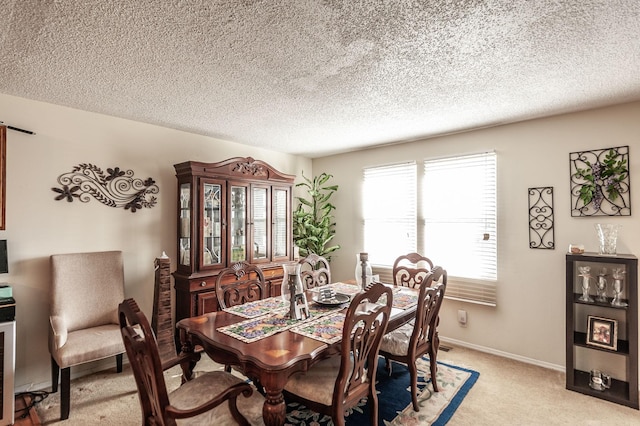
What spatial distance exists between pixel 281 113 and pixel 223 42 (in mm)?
1296

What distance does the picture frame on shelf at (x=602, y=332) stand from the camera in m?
2.68

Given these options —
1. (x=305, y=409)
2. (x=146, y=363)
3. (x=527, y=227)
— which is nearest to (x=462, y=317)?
(x=527, y=227)

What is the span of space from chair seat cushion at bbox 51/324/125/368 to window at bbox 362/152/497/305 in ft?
10.1

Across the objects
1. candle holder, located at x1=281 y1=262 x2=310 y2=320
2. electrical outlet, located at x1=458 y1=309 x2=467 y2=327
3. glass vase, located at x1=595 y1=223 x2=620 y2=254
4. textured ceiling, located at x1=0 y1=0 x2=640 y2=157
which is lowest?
electrical outlet, located at x1=458 y1=309 x2=467 y2=327

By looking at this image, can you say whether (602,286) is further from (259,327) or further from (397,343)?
(259,327)

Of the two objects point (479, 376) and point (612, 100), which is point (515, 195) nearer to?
point (612, 100)

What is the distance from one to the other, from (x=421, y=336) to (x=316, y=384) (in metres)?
1.04

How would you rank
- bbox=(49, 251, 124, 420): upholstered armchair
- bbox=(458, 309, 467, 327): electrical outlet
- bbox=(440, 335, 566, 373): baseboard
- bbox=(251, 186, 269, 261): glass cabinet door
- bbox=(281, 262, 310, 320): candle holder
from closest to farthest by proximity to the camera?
bbox=(281, 262, 310, 320): candle holder → bbox=(49, 251, 124, 420): upholstered armchair → bbox=(440, 335, 566, 373): baseboard → bbox=(458, 309, 467, 327): electrical outlet → bbox=(251, 186, 269, 261): glass cabinet door

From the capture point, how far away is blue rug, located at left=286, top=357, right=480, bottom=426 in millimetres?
2312

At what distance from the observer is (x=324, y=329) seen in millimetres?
2049

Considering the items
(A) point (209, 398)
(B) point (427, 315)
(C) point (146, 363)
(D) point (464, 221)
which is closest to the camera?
(C) point (146, 363)

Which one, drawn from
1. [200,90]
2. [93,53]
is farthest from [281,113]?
[93,53]

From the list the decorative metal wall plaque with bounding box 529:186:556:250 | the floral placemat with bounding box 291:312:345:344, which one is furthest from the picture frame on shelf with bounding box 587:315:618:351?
the floral placemat with bounding box 291:312:345:344

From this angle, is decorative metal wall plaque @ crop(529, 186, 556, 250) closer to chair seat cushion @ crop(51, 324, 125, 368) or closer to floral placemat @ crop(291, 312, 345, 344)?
floral placemat @ crop(291, 312, 345, 344)
